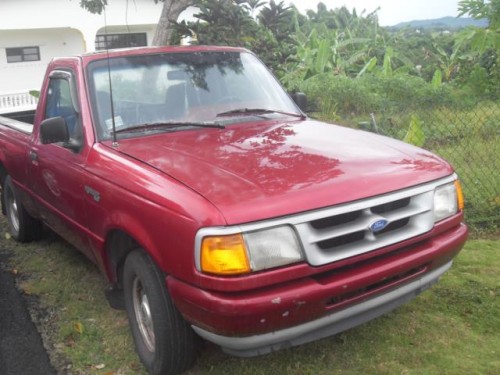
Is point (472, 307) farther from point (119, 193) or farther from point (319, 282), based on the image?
point (119, 193)

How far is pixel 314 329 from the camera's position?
263cm

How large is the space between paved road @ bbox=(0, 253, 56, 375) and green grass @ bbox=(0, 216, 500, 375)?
9 centimetres

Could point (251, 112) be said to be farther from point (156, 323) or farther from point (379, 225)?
point (156, 323)

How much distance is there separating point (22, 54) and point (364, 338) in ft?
75.2

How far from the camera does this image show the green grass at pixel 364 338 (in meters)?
3.18

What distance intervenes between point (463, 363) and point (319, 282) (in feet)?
3.96

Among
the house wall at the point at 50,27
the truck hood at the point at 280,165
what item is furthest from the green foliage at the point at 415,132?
the house wall at the point at 50,27

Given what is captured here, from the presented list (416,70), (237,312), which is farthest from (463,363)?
(416,70)

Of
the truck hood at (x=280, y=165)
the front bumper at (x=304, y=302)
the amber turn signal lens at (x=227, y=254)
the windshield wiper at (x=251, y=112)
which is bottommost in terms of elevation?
the front bumper at (x=304, y=302)

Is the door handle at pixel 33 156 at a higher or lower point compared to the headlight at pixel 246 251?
lower

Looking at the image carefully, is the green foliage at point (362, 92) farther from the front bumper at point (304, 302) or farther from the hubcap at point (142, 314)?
the hubcap at point (142, 314)

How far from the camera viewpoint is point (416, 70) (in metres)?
19.5

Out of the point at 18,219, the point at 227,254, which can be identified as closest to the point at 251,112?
the point at 227,254

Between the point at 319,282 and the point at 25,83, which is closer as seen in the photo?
the point at 319,282
